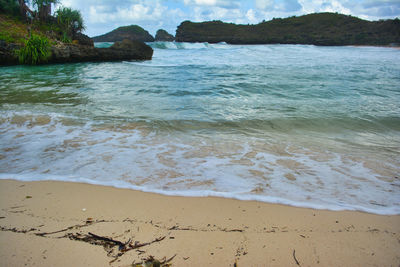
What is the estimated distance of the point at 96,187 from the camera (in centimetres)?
211

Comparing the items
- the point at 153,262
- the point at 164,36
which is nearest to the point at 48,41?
the point at 153,262

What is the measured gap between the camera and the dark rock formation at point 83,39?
1692 centimetres

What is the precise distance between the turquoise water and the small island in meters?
7.68

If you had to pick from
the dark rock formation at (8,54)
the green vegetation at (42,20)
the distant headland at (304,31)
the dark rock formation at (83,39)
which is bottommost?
the dark rock formation at (8,54)

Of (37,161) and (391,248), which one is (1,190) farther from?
(391,248)

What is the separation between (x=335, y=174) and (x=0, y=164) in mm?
3463

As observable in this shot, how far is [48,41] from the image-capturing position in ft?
45.5

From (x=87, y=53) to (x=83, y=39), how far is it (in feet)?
9.77

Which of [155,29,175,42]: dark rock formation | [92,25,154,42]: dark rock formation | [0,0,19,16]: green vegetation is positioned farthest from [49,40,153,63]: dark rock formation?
[92,25,154,42]: dark rock formation

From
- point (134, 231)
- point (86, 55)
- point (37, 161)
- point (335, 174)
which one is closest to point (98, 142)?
point (37, 161)

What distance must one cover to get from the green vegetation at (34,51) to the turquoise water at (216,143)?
7399 mm

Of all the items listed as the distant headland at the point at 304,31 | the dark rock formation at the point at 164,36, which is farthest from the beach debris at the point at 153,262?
the dark rock formation at the point at 164,36

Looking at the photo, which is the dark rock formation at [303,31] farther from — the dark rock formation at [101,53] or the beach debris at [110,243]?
the beach debris at [110,243]

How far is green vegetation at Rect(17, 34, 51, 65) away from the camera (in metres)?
12.6
